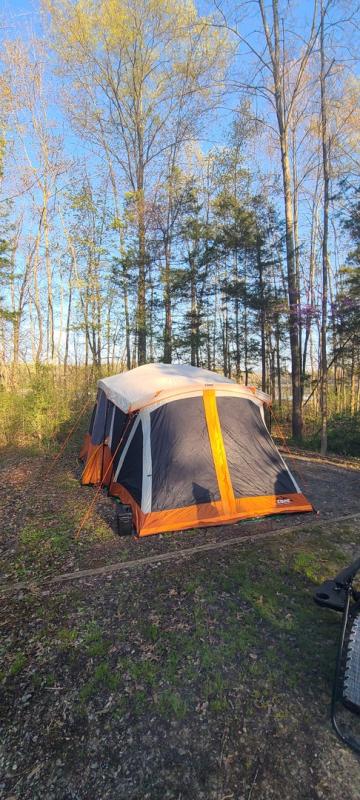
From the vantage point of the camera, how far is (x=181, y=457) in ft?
15.3

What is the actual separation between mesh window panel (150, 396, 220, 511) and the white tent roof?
8.0 inches

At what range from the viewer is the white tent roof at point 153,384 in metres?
4.78

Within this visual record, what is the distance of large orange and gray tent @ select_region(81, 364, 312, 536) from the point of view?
4488mm

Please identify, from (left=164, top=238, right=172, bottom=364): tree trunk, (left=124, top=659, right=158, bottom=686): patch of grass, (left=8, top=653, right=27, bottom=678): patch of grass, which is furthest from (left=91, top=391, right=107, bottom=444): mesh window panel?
(left=164, top=238, right=172, bottom=364): tree trunk

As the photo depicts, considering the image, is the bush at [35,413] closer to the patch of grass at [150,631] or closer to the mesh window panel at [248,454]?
the mesh window panel at [248,454]

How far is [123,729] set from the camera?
1.99 metres

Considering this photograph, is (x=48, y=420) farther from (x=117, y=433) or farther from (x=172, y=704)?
(x=172, y=704)

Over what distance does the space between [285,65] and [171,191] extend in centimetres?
590

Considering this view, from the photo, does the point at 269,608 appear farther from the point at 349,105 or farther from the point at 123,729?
the point at 349,105

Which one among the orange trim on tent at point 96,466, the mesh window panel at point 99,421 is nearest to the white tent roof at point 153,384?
the mesh window panel at point 99,421

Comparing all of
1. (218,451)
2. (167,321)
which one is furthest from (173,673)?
(167,321)

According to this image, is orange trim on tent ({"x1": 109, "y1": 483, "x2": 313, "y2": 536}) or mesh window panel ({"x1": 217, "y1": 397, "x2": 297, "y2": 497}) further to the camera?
mesh window panel ({"x1": 217, "y1": 397, "x2": 297, "y2": 497})

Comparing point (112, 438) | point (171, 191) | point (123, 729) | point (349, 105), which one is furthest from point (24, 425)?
point (349, 105)

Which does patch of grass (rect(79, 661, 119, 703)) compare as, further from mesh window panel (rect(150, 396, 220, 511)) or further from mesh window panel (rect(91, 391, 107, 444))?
mesh window panel (rect(91, 391, 107, 444))
